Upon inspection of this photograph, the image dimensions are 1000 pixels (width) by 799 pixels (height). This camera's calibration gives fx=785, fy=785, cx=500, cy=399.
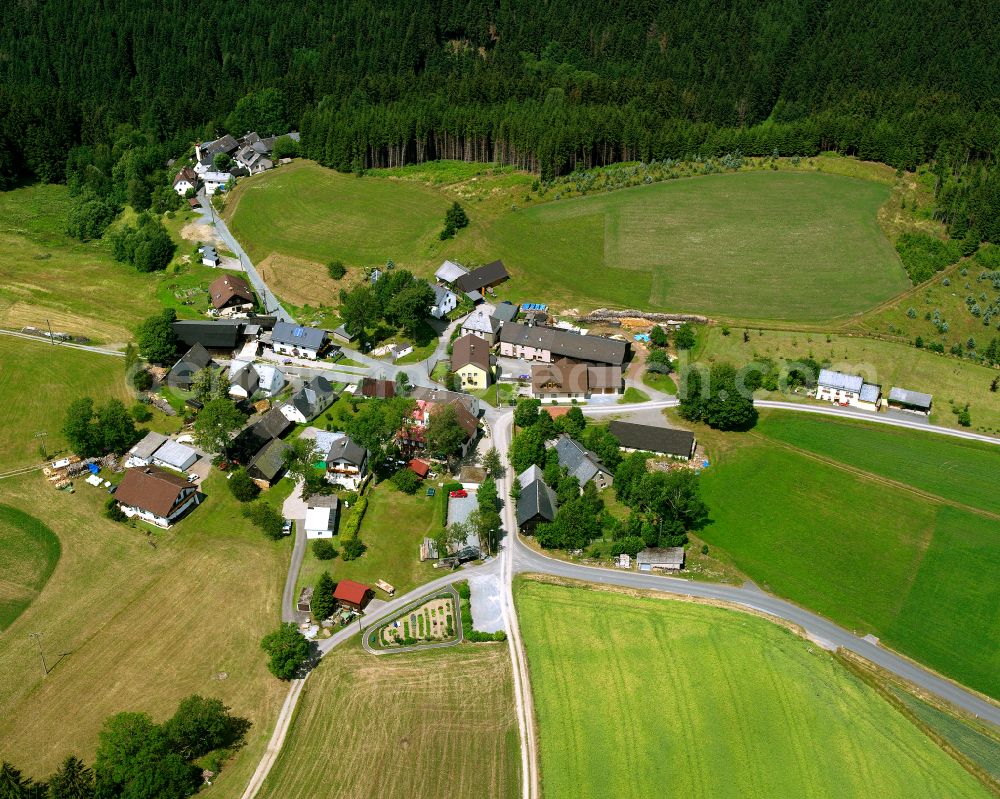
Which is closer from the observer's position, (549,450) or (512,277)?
(549,450)

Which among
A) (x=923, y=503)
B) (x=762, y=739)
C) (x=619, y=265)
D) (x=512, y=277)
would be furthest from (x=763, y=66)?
(x=762, y=739)

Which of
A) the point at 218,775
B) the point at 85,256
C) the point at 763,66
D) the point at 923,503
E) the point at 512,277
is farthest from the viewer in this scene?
the point at 763,66

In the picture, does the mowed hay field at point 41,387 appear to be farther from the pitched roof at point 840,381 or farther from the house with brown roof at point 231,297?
the pitched roof at point 840,381

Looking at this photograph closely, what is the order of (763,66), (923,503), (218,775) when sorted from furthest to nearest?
(763,66) < (923,503) < (218,775)

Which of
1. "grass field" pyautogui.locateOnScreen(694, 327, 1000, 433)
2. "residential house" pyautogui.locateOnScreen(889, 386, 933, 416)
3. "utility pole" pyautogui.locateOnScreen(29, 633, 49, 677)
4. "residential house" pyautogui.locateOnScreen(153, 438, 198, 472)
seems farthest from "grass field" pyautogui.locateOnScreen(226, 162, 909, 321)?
"utility pole" pyautogui.locateOnScreen(29, 633, 49, 677)

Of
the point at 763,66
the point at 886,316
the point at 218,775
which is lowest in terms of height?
the point at 218,775

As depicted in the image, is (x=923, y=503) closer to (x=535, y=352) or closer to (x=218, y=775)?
(x=535, y=352)

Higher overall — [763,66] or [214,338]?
[763,66]
